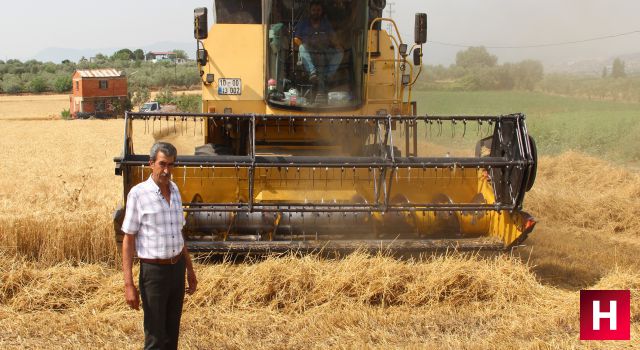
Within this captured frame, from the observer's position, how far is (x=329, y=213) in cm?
646

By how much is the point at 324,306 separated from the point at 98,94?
124 ft

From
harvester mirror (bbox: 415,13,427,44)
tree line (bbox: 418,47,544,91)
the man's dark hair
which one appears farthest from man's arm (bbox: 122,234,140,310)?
tree line (bbox: 418,47,544,91)

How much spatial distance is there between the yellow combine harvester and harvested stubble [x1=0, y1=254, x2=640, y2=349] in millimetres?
323

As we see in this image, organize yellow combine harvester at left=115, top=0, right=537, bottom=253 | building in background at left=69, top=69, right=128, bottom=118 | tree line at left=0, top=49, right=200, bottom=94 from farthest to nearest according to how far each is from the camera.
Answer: tree line at left=0, top=49, right=200, bottom=94
building in background at left=69, top=69, right=128, bottom=118
yellow combine harvester at left=115, top=0, right=537, bottom=253

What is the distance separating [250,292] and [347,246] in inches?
39.4

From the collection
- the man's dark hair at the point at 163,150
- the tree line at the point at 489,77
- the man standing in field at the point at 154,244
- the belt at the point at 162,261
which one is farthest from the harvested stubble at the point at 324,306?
the tree line at the point at 489,77

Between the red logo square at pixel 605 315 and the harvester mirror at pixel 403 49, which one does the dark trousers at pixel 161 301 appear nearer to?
the red logo square at pixel 605 315

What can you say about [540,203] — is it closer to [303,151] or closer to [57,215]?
[303,151]

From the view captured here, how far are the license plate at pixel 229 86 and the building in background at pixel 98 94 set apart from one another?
109 feet

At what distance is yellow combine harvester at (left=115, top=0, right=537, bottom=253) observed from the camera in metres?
6.11

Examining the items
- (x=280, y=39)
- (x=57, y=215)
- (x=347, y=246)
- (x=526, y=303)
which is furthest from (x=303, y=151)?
(x=526, y=303)

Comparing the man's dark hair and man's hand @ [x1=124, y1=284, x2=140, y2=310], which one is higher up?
the man's dark hair

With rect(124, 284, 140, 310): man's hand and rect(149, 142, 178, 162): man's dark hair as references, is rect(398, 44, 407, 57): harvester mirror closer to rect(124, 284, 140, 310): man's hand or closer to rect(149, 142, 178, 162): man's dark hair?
rect(149, 142, 178, 162): man's dark hair

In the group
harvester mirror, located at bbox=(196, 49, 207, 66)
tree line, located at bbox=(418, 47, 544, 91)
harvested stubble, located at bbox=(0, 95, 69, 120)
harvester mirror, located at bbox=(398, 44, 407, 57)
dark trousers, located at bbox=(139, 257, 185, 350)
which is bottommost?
dark trousers, located at bbox=(139, 257, 185, 350)
